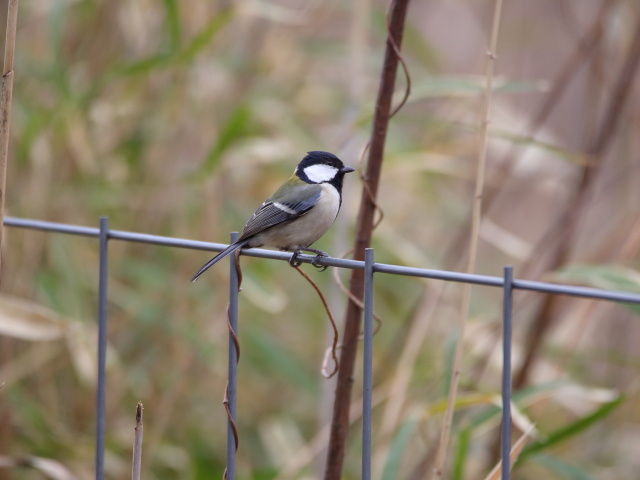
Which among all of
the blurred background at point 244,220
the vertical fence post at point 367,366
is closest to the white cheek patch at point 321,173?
the blurred background at point 244,220

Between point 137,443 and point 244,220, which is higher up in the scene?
point 244,220

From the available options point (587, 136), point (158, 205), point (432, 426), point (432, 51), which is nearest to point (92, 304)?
point (158, 205)

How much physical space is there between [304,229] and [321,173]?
16 cm

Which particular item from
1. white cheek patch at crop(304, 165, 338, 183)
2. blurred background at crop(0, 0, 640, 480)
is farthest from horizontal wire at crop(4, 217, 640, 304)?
blurred background at crop(0, 0, 640, 480)

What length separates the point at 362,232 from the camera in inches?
40.1

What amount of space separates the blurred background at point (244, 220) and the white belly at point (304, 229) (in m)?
0.24

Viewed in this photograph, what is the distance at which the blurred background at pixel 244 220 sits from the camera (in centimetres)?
150

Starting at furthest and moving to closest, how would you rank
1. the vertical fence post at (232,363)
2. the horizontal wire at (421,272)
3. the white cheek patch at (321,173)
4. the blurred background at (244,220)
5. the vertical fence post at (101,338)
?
the blurred background at (244,220) < the white cheek patch at (321,173) < the vertical fence post at (101,338) < the vertical fence post at (232,363) < the horizontal wire at (421,272)

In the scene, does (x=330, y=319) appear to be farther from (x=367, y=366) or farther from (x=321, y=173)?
(x=321, y=173)

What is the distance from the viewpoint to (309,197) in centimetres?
128

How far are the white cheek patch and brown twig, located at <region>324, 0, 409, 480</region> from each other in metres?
0.35

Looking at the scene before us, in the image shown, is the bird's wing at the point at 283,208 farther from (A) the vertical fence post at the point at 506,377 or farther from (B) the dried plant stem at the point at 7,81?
(A) the vertical fence post at the point at 506,377

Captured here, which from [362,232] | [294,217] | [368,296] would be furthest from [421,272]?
[294,217]

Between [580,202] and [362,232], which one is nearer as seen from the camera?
[362,232]
